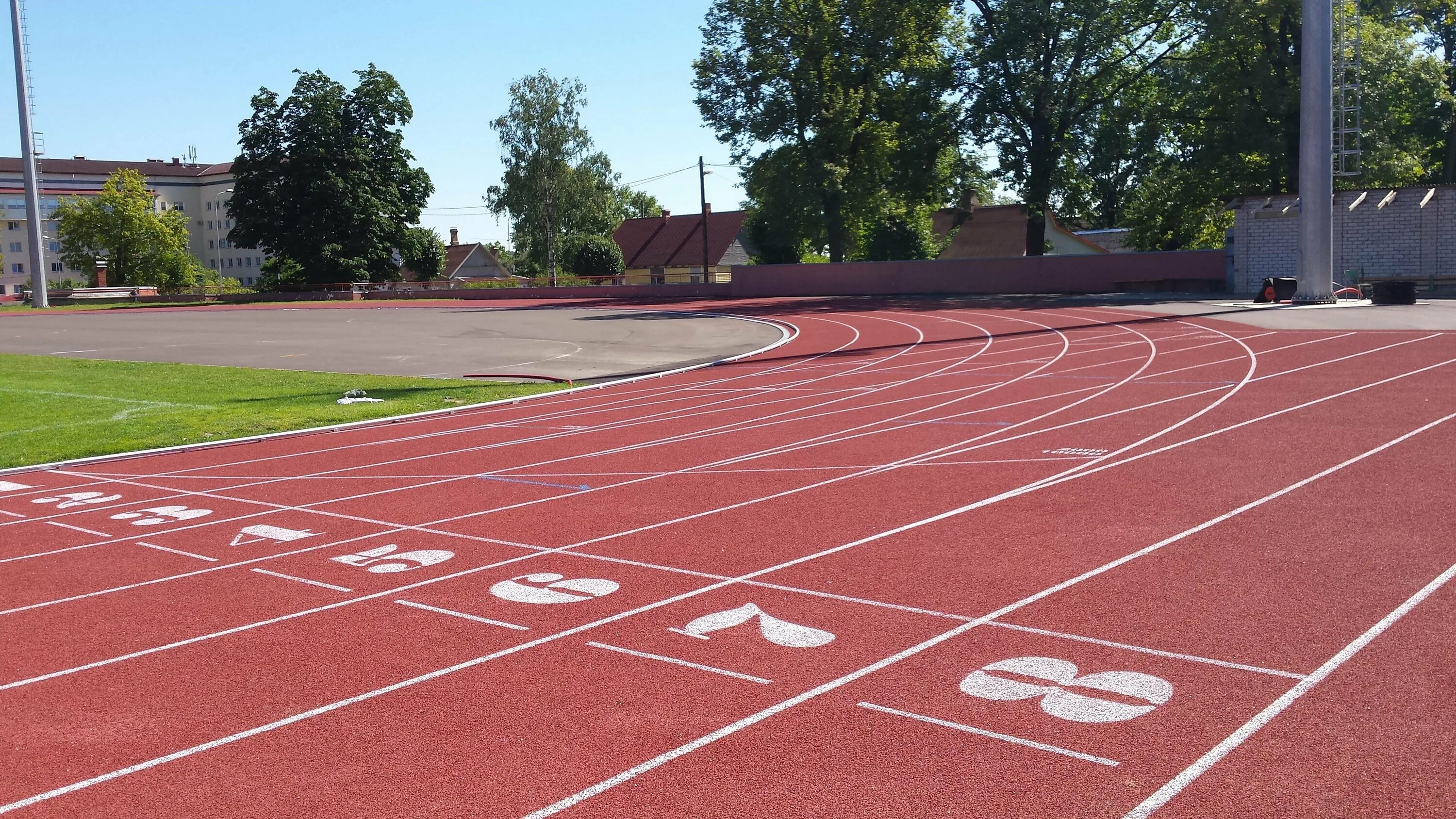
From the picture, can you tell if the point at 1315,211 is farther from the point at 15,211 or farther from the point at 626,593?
the point at 15,211

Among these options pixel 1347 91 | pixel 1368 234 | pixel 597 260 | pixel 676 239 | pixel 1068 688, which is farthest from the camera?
pixel 676 239

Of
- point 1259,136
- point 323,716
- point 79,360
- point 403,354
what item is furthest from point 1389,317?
point 79,360

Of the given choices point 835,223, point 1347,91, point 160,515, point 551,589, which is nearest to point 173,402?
point 160,515

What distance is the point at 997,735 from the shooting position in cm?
490

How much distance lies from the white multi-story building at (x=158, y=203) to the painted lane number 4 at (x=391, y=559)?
137 meters

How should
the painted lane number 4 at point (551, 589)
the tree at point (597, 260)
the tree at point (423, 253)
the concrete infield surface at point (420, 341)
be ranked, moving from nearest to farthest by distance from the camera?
the painted lane number 4 at point (551, 589), the concrete infield surface at point (420, 341), the tree at point (597, 260), the tree at point (423, 253)

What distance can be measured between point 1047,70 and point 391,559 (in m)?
47.8

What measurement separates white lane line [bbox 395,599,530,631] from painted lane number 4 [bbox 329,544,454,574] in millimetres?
839

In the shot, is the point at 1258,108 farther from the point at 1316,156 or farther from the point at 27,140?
the point at 27,140

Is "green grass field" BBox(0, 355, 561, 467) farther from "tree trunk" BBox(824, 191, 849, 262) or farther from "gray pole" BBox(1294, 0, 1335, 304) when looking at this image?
"tree trunk" BBox(824, 191, 849, 262)

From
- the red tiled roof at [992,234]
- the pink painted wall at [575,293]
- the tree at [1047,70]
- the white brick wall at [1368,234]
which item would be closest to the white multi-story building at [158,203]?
the pink painted wall at [575,293]

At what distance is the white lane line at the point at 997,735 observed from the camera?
465 centimetres

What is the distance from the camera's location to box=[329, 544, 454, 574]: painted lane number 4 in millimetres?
8094

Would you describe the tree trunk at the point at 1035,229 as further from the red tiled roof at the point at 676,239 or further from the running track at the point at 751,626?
the running track at the point at 751,626
